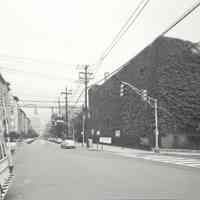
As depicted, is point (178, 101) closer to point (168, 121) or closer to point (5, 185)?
point (168, 121)

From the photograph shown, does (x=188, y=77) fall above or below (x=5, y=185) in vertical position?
above

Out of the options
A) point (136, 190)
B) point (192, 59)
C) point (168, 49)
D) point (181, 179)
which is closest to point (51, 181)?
Result: point (136, 190)

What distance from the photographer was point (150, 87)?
41.2 meters

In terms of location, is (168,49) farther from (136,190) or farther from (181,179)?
(136,190)

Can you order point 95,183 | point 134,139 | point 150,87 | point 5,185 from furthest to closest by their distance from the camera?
point 134,139, point 150,87, point 95,183, point 5,185

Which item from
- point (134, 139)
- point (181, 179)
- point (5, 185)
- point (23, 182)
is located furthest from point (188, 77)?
point (5, 185)

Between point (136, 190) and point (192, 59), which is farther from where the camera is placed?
point (192, 59)

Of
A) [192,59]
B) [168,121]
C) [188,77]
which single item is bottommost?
[168,121]

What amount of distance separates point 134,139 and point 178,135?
7.79 metres

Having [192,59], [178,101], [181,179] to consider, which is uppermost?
[192,59]

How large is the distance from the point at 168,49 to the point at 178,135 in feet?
39.0

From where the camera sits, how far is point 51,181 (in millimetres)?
11781

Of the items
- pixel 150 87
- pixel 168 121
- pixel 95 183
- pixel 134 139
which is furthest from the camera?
pixel 134 139

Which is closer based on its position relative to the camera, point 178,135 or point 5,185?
point 5,185
